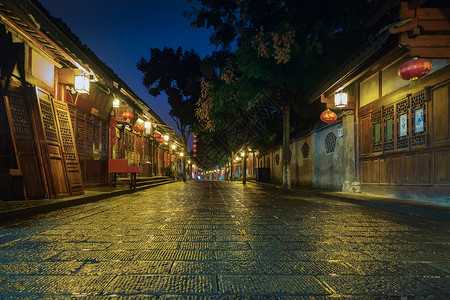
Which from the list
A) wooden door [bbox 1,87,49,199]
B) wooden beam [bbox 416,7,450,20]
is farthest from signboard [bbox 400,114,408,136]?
wooden door [bbox 1,87,49,199]

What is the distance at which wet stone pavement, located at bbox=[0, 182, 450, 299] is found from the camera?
9.47ft

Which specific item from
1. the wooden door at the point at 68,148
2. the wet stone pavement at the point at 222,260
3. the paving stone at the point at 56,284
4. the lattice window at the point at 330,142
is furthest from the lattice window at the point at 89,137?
the paving stone at the point at 56,284

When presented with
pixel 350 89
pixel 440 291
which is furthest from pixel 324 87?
pixel 440 291

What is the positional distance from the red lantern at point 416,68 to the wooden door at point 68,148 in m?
10.8

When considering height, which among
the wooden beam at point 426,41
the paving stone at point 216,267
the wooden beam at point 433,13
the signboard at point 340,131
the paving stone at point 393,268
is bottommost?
the paving stone at point 393,268

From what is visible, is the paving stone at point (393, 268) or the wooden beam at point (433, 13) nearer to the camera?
the paving stone at point (393, 268)

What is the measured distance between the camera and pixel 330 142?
707 inches

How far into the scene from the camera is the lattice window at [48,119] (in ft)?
32.9

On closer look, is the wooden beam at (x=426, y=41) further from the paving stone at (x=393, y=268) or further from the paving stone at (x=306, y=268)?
the paving stone at (x=306, y=268)

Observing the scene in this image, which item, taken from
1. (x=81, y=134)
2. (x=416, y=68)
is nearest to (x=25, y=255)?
(x=416, y=68)

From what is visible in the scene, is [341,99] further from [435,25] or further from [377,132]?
[435,25]

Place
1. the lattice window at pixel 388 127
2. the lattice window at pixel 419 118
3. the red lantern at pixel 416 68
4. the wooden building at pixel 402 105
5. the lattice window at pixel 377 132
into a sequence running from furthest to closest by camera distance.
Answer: the lattice window at pixel 377 132 < the lattice window at pixel 388 127 < the lattice window at pixel 419 118 < the red lantern at pixel 416 68 < the wooden building at pixel 402 105

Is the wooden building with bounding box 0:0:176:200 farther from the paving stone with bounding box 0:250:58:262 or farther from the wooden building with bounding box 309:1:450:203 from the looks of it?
the wooden building with bounding box 309:1:450:203

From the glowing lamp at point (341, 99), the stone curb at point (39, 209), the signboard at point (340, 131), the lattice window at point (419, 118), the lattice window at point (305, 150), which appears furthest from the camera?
the lattice window at point (305, 150)
